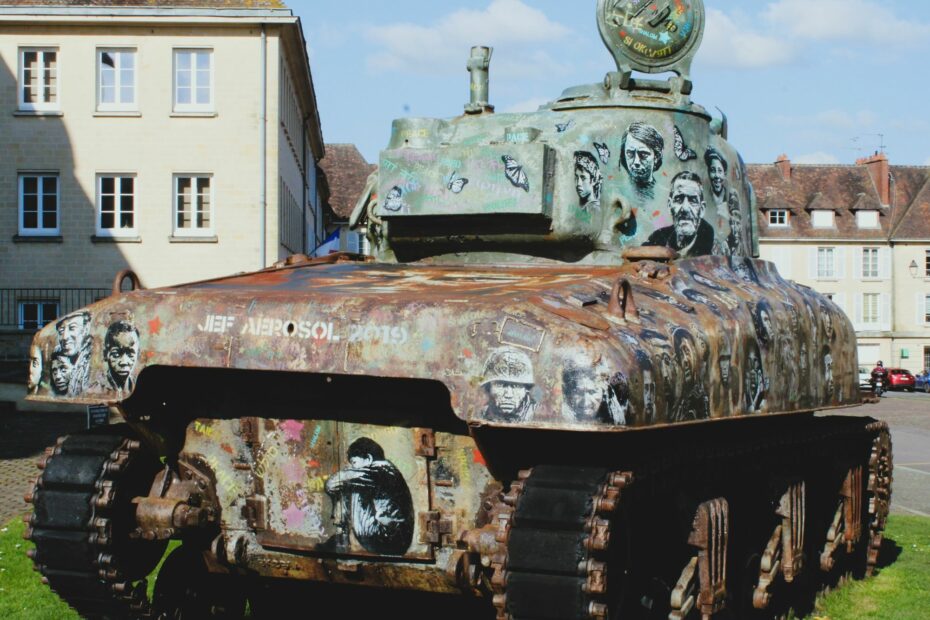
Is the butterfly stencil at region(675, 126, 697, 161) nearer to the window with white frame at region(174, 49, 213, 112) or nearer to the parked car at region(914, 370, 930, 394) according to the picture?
the window with white frame at region(174, 49, 213, 112)

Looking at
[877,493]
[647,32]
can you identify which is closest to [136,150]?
[877,493]

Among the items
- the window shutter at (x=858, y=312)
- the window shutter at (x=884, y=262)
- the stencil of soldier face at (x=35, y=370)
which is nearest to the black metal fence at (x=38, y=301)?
the stencil of soldier face at (x=35, y=370)

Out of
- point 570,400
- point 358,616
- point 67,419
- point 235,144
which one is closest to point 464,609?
point 358,616

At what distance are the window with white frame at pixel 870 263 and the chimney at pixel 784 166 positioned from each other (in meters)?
5.08

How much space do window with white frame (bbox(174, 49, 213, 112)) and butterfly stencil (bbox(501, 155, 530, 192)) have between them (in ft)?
83.9

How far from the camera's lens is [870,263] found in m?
67.4

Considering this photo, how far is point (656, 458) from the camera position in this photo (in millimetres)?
6281

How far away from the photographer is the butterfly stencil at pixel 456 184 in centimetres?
825

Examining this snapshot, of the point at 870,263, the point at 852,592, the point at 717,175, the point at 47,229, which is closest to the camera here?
the point at 717,175

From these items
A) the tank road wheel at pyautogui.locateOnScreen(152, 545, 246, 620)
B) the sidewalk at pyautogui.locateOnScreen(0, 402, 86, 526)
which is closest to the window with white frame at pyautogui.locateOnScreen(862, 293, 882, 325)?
the sidewalk at pyautogui.locateOnScreen(0, 402, 86, 526)

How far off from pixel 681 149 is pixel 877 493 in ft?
10.2

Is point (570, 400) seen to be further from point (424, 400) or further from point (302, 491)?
A: point (302, 491)

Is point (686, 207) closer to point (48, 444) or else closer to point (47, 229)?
point (48, 444)

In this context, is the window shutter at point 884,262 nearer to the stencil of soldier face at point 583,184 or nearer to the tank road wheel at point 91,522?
the stencil of soldier face at point 583,184
